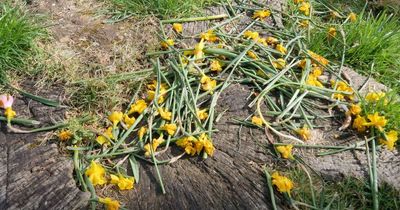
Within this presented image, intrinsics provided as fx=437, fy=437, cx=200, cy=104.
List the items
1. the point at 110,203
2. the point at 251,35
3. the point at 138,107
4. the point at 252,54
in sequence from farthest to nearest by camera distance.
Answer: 1. the point at 251,35
2. the point at 252,54
3. the point at 138,107
4. the point at 110,203

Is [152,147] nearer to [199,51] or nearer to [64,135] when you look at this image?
[64,135]

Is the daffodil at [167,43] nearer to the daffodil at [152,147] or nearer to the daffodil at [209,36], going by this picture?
the daffodil at [209,36]

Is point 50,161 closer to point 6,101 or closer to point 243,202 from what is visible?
point 6,101

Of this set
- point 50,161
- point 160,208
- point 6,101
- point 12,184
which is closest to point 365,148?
point 160,208

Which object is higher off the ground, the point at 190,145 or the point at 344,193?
the point at 190,145

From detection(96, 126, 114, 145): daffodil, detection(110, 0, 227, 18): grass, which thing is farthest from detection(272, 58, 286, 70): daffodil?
detection(96, 126, 114, 145): daffodil

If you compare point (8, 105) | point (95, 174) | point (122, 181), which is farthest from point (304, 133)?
point (8, 105)
